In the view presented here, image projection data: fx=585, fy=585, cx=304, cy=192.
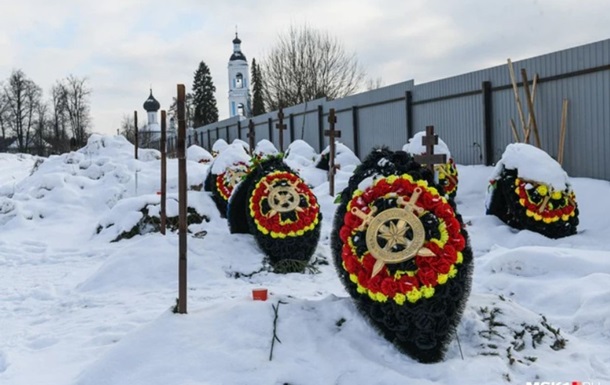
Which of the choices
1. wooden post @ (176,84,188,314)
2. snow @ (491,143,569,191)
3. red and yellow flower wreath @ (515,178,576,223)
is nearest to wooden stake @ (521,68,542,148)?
snow @ (491,143,569,191)

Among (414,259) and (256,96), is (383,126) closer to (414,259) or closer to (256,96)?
(414,259)

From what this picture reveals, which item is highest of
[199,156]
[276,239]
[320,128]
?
[320,128]

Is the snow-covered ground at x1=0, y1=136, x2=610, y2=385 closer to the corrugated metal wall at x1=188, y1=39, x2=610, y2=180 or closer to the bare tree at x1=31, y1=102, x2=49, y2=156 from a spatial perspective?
the corrugated metal wall at x1=188, y1=39, x2=610, y2=180

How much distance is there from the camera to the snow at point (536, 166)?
7.34 metres

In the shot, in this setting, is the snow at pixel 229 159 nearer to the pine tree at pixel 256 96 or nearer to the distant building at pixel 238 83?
the pine tree at pixel 256 96

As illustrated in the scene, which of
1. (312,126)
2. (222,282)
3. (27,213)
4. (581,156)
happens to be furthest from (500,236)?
(312,126)

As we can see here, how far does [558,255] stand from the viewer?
18.5 feet

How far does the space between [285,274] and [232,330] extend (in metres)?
2.88

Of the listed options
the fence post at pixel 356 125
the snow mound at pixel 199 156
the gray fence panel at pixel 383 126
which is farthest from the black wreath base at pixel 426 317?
the snow mound at pixel 199 156

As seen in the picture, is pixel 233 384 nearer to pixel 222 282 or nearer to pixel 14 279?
pixel 222 282

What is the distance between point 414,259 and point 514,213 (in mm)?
4871

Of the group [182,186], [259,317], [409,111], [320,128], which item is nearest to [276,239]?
[182,186]

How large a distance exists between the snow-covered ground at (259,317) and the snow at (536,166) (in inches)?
27.9

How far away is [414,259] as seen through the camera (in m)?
3.42
